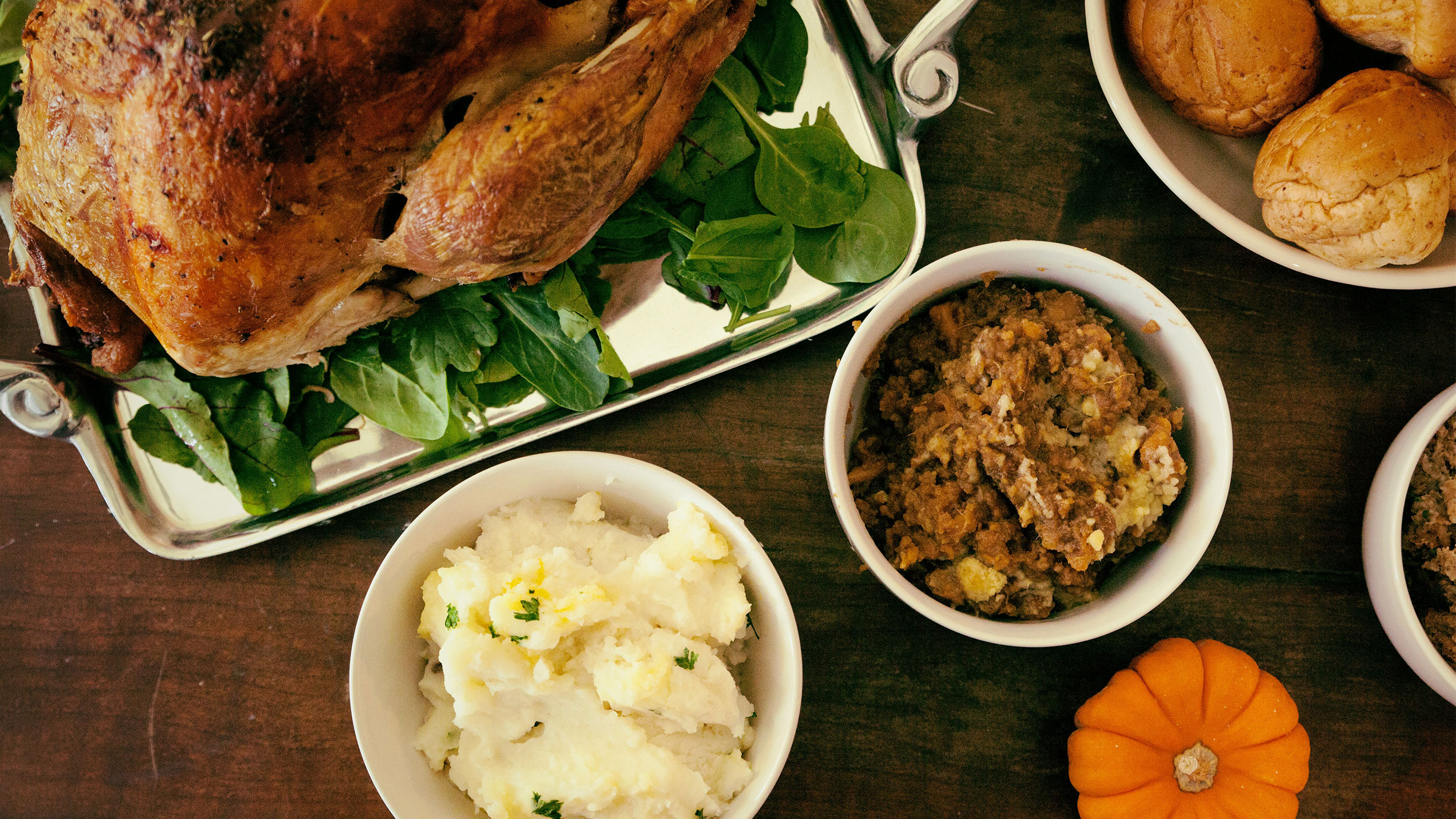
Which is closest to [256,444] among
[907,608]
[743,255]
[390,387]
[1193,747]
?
[390,387]

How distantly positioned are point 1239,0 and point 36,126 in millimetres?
1749

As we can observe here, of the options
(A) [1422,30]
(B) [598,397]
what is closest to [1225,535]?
(A) [1422,30]

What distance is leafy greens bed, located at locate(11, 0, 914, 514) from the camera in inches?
57.5

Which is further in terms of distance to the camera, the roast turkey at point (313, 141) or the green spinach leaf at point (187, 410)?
the green spinach leaf at point (187, 410)

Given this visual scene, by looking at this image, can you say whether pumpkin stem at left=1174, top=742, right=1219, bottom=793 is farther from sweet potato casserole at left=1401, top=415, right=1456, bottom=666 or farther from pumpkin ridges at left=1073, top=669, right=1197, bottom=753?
sweet potato casserole at left=1401, top=415, right=1456, bottom=666

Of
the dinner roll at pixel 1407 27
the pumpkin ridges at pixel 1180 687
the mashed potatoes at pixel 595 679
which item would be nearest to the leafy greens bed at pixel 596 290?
the mashed potatoes at pixel 595 679

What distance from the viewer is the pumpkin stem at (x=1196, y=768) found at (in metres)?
1.42

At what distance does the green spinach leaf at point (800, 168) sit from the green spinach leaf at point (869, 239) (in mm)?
24

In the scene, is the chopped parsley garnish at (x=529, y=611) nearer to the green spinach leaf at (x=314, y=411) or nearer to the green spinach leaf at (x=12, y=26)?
the green spinach leaf at (x=314, y=411)

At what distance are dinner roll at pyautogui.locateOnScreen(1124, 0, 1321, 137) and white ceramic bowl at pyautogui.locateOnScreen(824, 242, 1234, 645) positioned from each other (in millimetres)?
355

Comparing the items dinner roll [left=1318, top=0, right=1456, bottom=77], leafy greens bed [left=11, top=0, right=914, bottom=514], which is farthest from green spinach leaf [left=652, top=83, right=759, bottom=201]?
dinner roll [left=1318, top=0, right=1456, bottom=77]

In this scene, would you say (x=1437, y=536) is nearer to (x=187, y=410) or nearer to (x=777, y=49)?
(x=777, y=49)

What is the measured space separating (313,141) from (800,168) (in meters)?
0.76

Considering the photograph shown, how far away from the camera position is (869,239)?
148cm
